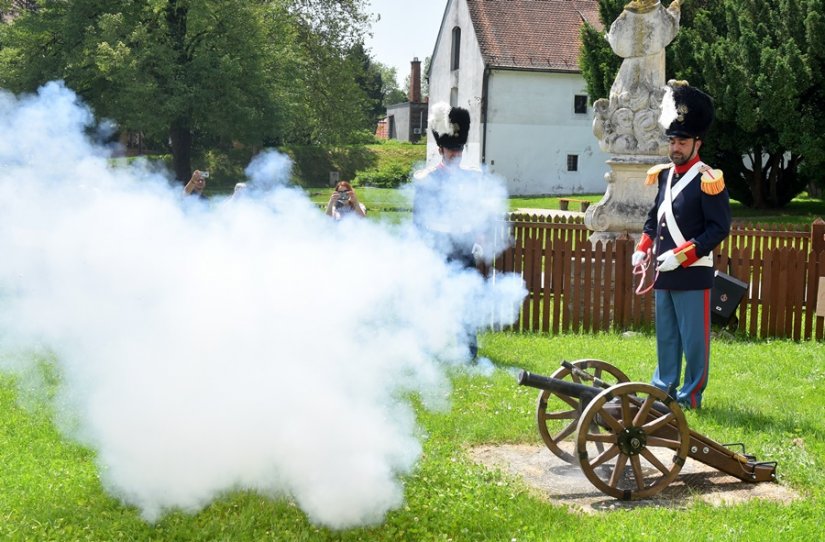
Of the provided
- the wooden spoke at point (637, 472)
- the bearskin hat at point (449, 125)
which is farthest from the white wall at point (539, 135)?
the wooden spoke at point (637, 472)

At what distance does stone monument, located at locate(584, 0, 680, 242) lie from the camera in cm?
1160

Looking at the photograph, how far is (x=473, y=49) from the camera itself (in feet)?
143

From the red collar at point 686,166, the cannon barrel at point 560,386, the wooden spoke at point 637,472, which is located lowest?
the wooden spoke at point 637,472

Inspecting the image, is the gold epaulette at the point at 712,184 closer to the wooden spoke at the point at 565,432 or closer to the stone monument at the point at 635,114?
the wooden spoke at the point at 565,432

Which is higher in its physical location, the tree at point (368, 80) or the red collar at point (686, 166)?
the tree at point (368, 80)

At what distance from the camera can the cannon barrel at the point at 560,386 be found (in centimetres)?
532

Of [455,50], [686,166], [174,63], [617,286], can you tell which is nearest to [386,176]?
[455,50]

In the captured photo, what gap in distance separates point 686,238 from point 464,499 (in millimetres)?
2885

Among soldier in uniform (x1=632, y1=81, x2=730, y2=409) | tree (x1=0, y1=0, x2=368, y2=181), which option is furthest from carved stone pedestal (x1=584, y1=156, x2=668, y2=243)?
tree (x1=0, y1=0, x2=368, y2=181)

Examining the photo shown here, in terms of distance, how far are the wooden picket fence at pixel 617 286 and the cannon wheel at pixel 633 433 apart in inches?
217

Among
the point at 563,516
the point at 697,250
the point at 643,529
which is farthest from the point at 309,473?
the point at 697,250

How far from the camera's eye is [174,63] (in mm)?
29203

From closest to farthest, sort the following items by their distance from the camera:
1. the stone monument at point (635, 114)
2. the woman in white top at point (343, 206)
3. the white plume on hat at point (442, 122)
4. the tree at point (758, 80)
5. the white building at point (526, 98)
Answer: the white plume on hat at point (442, 122) → the woman in white top at point (343, 206) → the stone monument at point (635, 114) → the tree at point (758, 80) → the white building at point (526, 98)

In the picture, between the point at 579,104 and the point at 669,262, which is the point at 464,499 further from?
the point at 579,104
